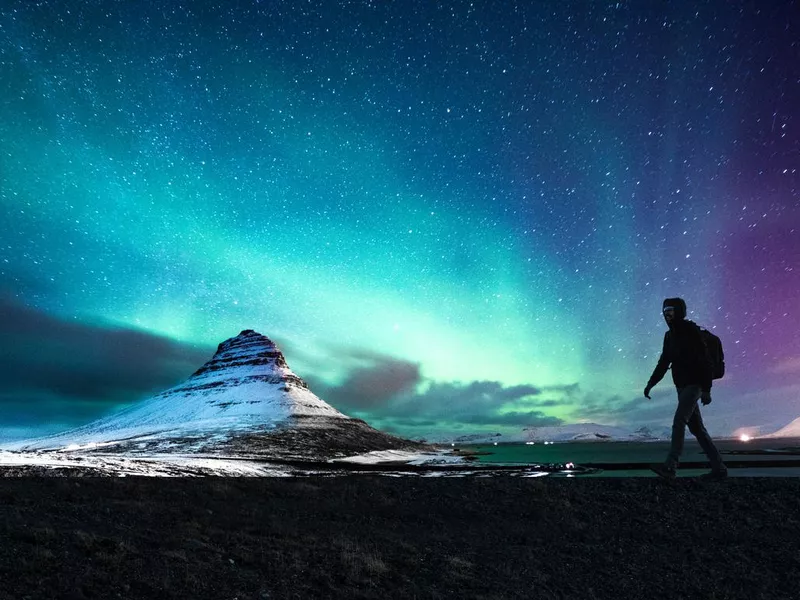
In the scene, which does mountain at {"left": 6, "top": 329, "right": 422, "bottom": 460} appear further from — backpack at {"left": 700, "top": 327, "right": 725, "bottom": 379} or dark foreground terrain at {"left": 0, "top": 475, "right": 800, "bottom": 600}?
backpack at {"left": 700, "top": 327, "right": 725, "bottom": 379}

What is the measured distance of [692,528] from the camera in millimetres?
10523

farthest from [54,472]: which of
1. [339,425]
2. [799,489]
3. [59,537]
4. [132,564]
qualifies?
[339,425]

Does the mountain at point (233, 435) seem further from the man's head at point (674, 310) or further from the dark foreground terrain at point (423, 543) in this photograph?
the man's head at point (674, 310)

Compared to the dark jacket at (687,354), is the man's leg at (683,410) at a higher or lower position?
lower

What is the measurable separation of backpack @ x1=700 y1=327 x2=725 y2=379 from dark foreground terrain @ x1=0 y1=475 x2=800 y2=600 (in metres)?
3.44

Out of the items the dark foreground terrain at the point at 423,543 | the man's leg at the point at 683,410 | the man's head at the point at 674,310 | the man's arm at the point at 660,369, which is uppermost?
the man's head at the point at 674,310

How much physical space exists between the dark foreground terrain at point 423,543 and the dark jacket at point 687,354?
11.4ft

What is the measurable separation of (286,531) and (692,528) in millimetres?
9394

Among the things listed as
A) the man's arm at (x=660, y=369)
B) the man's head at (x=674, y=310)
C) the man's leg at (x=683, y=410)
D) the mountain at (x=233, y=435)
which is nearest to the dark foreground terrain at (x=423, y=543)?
the man's leg at (x=683, y=410)

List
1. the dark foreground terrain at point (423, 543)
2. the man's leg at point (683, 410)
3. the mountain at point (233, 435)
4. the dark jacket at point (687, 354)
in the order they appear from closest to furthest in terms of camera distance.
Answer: the dark foreground terrain at point (423, 543) < the dark jacket at point (687, 354) < the man's leg at point (683, 410) < the mountain at point (233, 435)

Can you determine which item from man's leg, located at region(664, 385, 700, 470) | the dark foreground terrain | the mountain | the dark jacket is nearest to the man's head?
the dark jacket

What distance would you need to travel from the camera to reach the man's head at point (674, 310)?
9898 mm

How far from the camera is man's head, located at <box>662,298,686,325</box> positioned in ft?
32.5

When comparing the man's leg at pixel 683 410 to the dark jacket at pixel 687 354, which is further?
the man's leg at pixel 683 410
